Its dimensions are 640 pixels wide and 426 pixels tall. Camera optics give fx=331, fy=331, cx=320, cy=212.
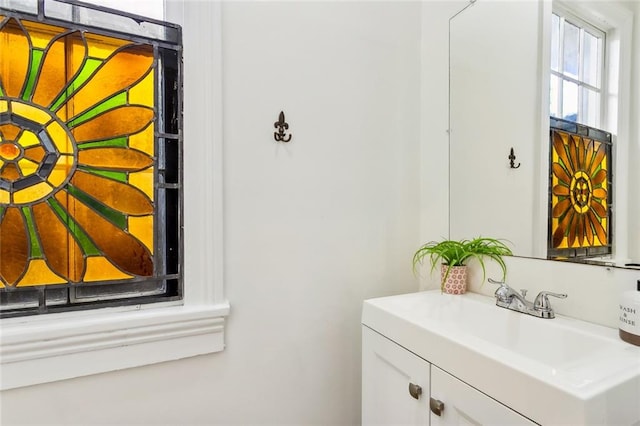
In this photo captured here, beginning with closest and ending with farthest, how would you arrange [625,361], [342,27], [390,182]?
[625,361]
[342,27]
[390,182]

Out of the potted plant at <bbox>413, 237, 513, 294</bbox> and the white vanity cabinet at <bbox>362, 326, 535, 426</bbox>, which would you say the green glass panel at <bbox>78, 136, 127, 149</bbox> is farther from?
the potted plant at <bbox>413, 237, 513, 294</bbox>

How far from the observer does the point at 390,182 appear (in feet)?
4.34

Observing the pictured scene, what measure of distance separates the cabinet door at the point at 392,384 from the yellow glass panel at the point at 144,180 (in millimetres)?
773

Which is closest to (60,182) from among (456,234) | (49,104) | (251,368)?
(49,104)

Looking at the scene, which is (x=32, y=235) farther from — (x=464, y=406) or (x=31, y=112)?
(x=464, y=406)

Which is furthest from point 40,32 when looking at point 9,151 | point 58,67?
point 9,151

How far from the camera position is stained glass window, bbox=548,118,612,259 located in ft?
2.78

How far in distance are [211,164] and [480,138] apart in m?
0.93

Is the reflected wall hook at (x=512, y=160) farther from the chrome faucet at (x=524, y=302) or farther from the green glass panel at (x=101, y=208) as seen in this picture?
the green glass panel at (x=101, y=208)

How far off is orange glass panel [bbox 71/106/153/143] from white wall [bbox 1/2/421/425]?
15 centimetres

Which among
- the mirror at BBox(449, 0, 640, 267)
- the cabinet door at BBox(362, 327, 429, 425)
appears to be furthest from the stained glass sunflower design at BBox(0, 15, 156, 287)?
the mirror at BBox(449, 0, 640, 267)

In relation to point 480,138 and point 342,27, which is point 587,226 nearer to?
point 480,138

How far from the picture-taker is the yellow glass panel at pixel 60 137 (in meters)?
0.87

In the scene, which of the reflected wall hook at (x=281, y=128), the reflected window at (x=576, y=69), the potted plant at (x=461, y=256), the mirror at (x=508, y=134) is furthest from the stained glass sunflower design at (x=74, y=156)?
the reflected window at (x=576, y=69)
